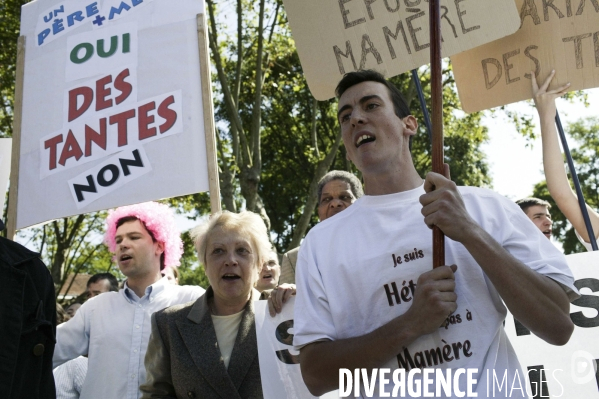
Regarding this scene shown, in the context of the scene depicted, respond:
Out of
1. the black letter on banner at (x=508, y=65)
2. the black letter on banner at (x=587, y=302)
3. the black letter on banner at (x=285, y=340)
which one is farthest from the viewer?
the black letter on banner at (x=508, y=65)

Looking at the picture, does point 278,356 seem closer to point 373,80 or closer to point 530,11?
point 373,80

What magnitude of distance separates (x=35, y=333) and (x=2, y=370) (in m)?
0.16

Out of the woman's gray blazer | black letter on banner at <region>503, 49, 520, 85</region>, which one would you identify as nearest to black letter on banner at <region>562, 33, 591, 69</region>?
black letter on banner at <region>503, 49, 520, 85</region>

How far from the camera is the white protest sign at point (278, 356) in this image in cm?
295

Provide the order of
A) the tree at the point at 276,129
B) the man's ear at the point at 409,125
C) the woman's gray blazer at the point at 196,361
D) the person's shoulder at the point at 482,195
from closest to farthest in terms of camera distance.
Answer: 1. the person's shoulder at the point at 482,195
2. the man's ear at the point at 409,125
3. the woman's gray blazer at the point at 196,361
4. the tree at the point at 276,129

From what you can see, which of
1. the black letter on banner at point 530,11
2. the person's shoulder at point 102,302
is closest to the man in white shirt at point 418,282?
the black letter on banner at point 530,11

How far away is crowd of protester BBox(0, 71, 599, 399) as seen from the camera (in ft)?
6.18

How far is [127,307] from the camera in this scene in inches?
143

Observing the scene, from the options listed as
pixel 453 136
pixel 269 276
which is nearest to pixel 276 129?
pixel 453 136

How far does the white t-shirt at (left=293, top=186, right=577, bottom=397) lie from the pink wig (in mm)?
1885

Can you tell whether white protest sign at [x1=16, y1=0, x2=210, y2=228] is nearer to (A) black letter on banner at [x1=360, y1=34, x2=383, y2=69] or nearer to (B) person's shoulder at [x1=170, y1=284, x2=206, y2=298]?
(B) person's shoulder at [x1=170, y1=284, x2=206, y2=298]

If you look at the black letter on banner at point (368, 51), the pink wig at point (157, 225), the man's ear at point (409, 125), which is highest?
the black letter on banner at point (368, 51)

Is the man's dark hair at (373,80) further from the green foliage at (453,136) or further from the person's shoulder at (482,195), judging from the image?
the green foliage at (453,136)

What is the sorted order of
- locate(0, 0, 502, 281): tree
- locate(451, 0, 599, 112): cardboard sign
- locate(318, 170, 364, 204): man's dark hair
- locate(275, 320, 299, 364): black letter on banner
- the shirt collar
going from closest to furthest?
locate(275, 320, 299, 364): black letter on banner
locate(451, 0, 599, 112): cardboard sign
the shirt collar
locate(318, 170, 364, 204): man's dark hair
locate(0, 0, 502, 281): tree
